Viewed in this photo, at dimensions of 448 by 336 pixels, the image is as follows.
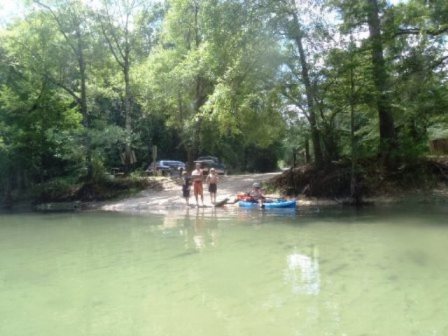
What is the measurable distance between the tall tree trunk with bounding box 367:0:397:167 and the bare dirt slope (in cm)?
636

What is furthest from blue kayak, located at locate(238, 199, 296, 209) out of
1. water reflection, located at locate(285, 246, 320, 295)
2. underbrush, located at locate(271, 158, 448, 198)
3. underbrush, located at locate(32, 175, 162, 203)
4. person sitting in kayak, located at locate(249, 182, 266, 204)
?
water reflection, located at locate(285, 246, 320, 295)

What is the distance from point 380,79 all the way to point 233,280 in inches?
528

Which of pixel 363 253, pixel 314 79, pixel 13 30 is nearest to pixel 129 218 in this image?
pixel 314 79

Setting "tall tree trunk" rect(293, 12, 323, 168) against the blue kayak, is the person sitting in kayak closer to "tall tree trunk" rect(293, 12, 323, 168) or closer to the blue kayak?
the blue kayak

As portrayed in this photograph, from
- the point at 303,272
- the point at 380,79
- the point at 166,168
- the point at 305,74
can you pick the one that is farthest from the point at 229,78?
the point at 303,272

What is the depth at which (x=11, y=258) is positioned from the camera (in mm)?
11094

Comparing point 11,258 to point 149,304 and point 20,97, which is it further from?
point 20,97

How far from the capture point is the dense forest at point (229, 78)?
62.8ft

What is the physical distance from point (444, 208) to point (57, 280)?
45.7ft

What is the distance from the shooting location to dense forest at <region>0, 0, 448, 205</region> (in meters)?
19.2

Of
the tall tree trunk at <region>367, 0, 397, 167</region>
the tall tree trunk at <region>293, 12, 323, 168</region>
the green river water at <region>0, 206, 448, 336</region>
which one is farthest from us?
the tall tree trunk at <region>293, 12, 323, 168</region>

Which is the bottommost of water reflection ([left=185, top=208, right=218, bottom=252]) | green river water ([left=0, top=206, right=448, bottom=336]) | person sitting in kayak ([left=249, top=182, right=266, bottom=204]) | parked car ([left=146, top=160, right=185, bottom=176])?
green river water ([left=0, top=206, right=448, bottom=336])

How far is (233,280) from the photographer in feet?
27.2

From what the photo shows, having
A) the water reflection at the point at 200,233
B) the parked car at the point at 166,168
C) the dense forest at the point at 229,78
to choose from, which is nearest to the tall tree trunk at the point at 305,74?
the dense forest at the point at 229,78
